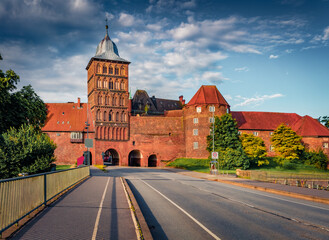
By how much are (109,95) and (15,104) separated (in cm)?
3893

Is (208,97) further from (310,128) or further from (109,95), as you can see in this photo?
(310,128)

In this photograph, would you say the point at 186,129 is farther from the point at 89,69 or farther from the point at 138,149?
the point at 89,69

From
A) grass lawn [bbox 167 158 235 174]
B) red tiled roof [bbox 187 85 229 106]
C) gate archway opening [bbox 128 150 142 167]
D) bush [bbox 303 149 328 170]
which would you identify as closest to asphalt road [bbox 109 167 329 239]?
grass lawn [bbox 167 158 235 174]

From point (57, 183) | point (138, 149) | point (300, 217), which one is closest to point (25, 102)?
point (57, 183)

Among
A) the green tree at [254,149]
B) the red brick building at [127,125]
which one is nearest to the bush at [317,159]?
the red brick building at [127,125]

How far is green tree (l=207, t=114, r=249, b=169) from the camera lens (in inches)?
2099

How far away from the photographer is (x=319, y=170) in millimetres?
57125

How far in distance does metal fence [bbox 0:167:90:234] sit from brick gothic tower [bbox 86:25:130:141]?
174 feet

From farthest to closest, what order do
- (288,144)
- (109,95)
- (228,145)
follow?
(109,95) < (288,144) < (228,145)

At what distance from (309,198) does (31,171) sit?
82.3ft

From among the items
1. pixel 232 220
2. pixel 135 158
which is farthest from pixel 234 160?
pixel 232 220

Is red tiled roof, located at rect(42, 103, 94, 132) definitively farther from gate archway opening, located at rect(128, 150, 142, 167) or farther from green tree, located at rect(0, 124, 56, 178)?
green tree, located at rect(0, 124, 56, 178)

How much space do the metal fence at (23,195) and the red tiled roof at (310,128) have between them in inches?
2376

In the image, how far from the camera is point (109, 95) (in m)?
67.0
